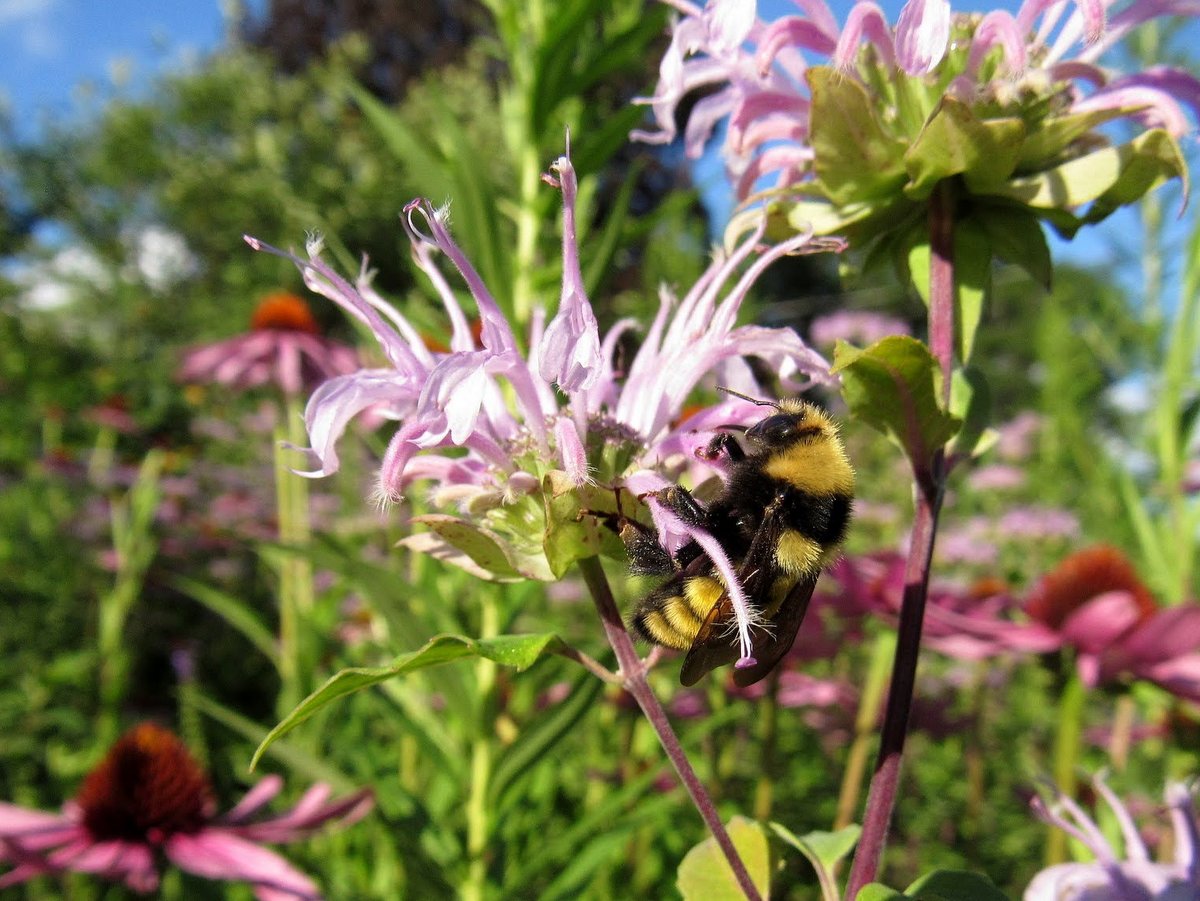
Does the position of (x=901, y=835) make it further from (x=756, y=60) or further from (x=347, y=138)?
(x=347, y=138)

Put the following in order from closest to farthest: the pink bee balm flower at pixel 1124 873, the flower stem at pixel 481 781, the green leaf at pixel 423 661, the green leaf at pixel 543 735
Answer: the green leaf at pixel 423 661, the pink bee balm flower at pixel 1124 873, the green leaf at pixel 543 735, the flower stem at pixel 481 781

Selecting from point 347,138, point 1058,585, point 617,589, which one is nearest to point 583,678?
point 1058,585

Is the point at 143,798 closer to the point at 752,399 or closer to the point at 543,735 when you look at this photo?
the point at 543,735

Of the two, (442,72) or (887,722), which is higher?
(442,72)

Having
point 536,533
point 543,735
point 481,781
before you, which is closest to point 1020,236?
point 536,533

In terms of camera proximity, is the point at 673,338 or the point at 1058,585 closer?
the point at 673,338

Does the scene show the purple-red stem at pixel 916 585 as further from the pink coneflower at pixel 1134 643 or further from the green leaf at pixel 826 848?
the pink coneflower at pixel 1134 643

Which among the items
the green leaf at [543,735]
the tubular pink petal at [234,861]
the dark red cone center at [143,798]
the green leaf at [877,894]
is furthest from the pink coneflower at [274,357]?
the green leaf at [877,894]
